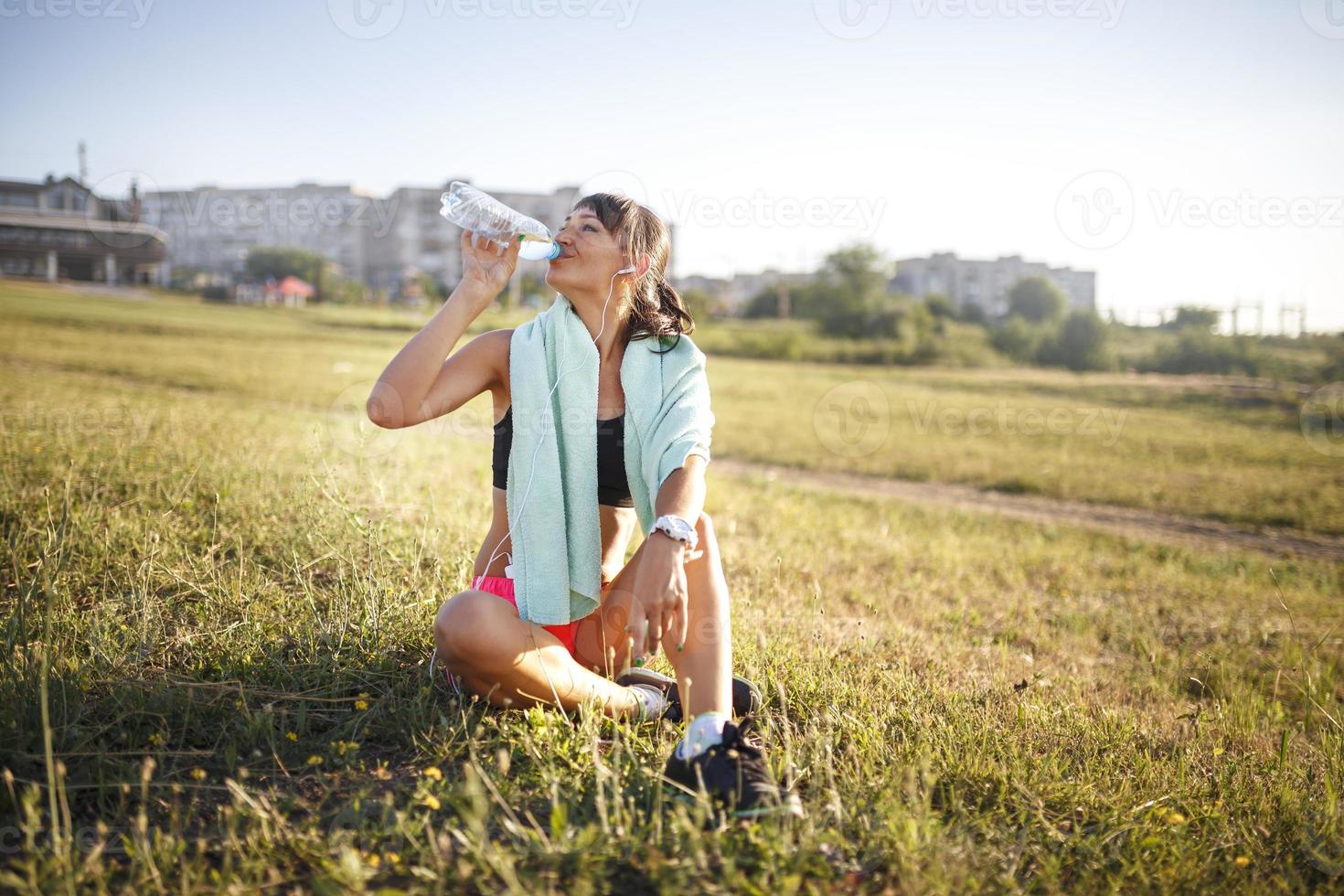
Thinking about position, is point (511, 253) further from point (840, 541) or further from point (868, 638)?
point (840, 541)

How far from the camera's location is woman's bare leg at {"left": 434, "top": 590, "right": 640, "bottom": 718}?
2.40 m

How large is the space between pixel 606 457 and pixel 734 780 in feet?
3.77

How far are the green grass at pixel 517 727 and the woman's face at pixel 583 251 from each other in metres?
1.33

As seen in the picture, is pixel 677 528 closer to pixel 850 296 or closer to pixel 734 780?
pixel 734 780

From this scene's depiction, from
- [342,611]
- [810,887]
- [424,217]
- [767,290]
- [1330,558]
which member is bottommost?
[1330,558]

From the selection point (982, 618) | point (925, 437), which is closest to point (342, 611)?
point (982, 618)

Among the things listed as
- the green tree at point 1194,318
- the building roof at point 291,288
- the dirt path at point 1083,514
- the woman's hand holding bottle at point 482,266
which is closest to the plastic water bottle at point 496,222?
the woman's hand holding bottle at point 482,266

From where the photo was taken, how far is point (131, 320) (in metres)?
26.2

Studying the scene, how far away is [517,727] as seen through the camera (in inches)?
97.3

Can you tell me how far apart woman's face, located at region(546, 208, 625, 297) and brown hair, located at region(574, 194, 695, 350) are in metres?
0.03

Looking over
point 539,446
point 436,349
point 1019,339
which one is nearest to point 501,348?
point 436,349

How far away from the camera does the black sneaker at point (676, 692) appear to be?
2777 mm

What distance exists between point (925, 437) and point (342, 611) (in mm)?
13548

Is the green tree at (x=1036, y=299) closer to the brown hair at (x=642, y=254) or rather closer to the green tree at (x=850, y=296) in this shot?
the green tree at (x=850, y=296)
